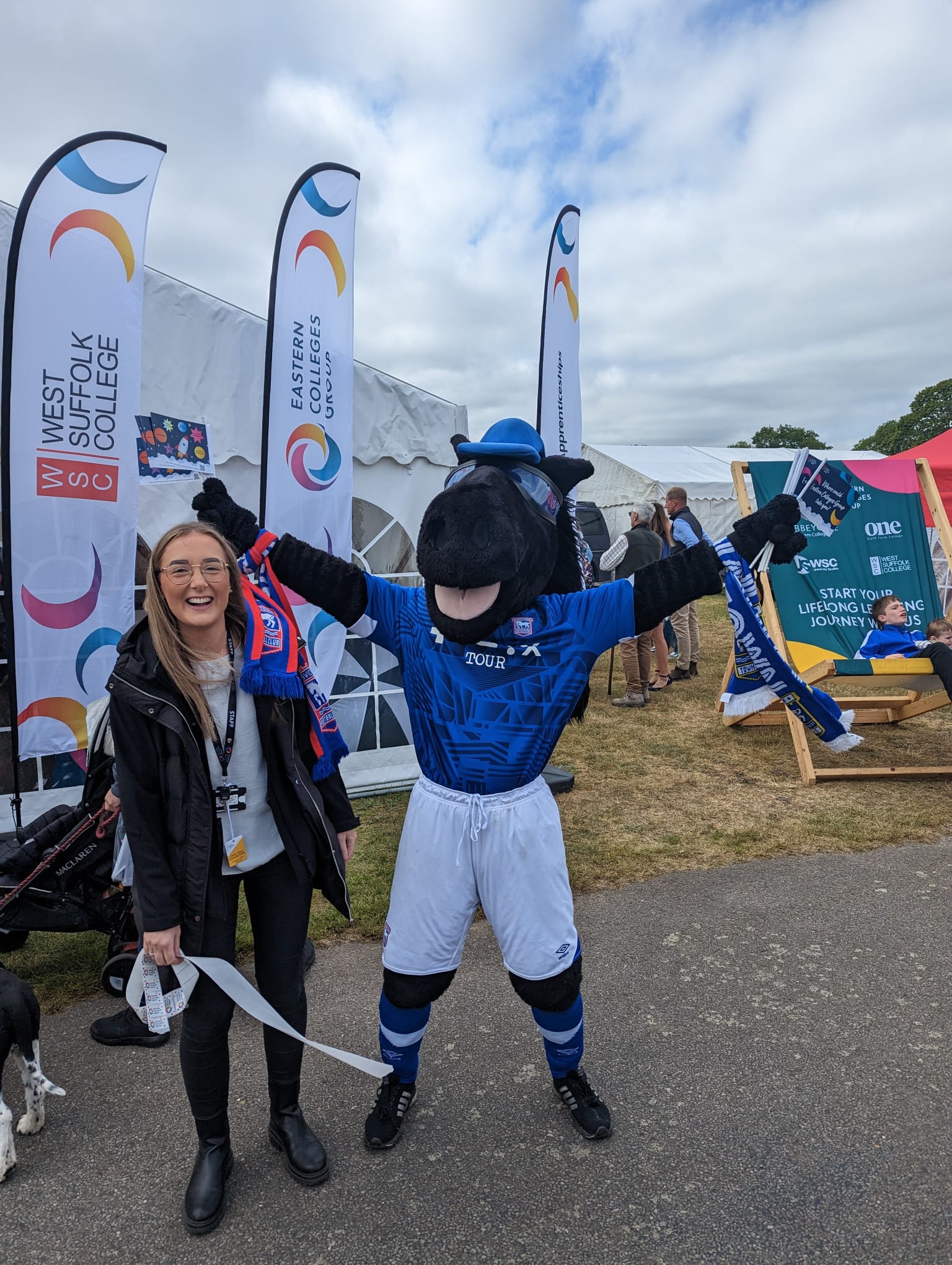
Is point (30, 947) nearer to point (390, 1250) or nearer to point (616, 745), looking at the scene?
point (390, 1250)

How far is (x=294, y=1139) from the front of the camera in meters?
2.12

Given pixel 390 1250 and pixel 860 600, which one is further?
pixel 860 600

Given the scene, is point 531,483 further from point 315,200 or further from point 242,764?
point 315,200

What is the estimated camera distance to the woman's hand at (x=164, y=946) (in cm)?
186

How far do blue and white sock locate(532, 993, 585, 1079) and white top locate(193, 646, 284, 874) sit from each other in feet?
2.91

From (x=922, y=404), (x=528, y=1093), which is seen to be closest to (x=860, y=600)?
(x=528, y=1093)

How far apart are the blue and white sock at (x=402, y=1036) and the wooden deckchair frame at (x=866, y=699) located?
3.35m

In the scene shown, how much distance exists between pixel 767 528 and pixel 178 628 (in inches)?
60.8

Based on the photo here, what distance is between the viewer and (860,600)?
596 cm

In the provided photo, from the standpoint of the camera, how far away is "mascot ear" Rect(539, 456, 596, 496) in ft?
7.65

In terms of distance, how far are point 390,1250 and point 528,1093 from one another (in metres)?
0.65

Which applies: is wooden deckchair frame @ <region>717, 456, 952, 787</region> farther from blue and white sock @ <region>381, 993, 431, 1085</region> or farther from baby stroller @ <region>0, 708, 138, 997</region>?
baby stroller @ <region>0, 708, 138, 997</region>

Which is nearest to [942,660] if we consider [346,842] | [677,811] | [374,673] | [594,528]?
[677,811]

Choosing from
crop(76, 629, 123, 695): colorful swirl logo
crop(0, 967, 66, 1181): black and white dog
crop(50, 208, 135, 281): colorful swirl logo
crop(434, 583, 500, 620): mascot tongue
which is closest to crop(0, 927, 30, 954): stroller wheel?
crop(0, 967, 66, 1181): black and white dog
